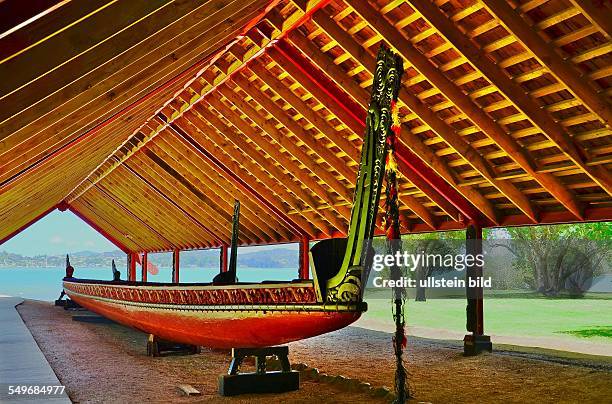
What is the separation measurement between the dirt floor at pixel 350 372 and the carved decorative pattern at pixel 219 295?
0.88 m

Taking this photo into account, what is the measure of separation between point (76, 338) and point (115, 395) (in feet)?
19.1

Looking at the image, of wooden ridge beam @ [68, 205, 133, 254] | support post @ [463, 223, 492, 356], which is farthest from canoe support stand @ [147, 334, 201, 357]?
wooden ridge beam @ [68, 205, 133, 254]

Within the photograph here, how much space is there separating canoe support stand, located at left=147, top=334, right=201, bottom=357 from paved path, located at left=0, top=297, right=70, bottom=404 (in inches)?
64.0

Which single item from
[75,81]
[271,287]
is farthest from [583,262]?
[75,81]

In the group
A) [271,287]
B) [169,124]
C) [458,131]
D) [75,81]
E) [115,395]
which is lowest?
[115,395]

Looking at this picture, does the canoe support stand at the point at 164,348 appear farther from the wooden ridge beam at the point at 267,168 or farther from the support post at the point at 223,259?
the support post at the point at 223,259

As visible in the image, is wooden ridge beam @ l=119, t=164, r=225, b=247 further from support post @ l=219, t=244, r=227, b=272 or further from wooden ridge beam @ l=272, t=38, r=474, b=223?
wooden ridge beam @ l=272, t=38, r=474, b=223

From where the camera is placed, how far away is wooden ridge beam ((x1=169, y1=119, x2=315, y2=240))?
13.2 metres

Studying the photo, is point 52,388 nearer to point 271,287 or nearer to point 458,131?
point 271,287

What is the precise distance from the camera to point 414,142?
9.09m

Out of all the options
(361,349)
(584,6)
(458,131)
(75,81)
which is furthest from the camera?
(361,349)

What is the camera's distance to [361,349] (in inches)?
423

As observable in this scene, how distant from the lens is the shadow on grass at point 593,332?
14.7 meters

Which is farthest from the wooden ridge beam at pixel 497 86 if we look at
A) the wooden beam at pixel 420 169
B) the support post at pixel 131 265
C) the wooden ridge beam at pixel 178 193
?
the support post at pixel 131 265
